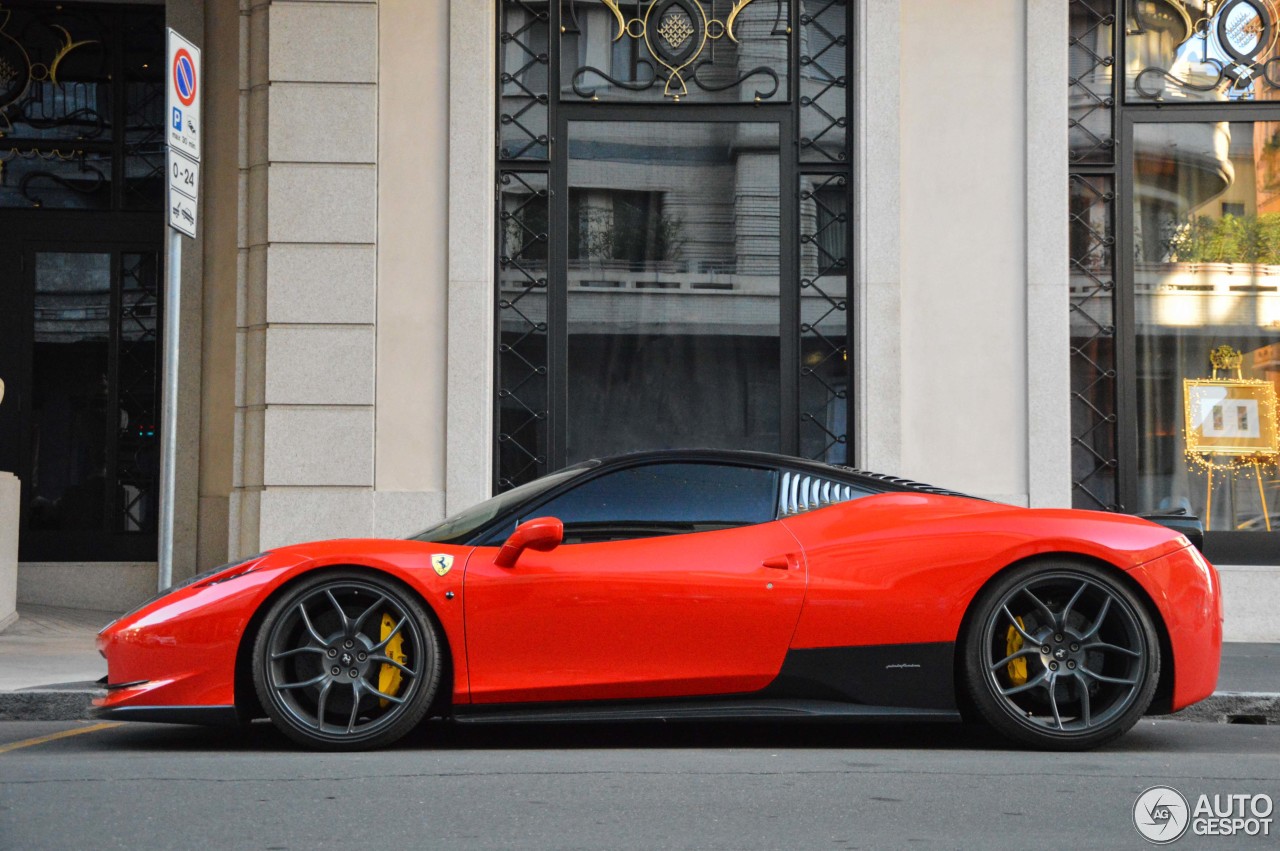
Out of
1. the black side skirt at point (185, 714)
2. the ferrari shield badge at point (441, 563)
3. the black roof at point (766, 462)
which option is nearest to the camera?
the black side skirt at point (185, 714)

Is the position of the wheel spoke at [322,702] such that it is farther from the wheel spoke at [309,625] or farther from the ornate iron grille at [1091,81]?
Result: the ornate iron grille at [1091,81]

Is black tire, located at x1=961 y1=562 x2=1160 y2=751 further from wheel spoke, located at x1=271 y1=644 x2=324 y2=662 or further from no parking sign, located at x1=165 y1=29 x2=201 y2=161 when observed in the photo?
no parking sign, located at x1=165 y1=29 x2=201 y2=161

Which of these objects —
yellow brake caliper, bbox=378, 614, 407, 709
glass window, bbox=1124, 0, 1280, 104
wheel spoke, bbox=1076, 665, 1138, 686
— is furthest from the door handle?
glass window, bbox=1124, 0, 1280, 104

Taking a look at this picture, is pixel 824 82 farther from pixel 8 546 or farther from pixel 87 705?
pixel 87 705

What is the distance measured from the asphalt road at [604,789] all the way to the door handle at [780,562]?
67 centimetres

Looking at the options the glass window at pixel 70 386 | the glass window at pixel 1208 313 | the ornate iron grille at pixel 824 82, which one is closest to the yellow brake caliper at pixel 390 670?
the ornate iron grille at pixel 824 82

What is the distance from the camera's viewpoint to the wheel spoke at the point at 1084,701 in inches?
203

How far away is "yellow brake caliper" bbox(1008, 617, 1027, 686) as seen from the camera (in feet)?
17.0

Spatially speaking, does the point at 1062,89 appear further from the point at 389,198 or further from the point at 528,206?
the point at 389,198

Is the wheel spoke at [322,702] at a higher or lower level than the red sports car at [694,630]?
lower

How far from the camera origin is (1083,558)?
5.21 m

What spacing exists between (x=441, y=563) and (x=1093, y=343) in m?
6.53

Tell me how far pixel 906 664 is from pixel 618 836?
1.74 metres

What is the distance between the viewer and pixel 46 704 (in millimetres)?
6328
